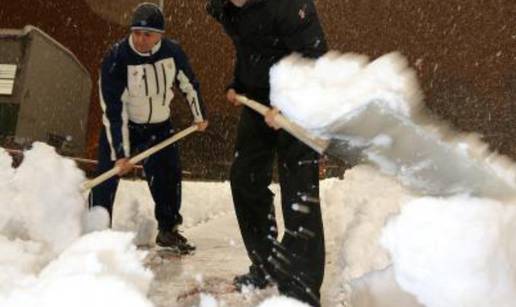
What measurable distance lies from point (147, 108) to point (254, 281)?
5.93 ft

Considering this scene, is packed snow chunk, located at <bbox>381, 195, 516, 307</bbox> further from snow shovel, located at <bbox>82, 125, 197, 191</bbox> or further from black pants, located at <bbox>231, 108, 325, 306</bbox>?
snow shovel, located at <bbox>82, 125, 197, 191</bbox>

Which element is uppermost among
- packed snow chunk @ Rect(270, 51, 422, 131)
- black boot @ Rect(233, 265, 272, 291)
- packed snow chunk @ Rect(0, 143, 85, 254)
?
packed snow chunk @ Rect(270, 51, 422, 131)

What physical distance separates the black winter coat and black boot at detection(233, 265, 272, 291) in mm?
917

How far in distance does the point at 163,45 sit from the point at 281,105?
2.28 meters

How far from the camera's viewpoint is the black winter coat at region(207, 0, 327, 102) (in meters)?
3.08

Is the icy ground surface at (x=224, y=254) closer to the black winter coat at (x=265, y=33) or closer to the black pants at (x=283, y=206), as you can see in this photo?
the black pants at (x=283, y=206)

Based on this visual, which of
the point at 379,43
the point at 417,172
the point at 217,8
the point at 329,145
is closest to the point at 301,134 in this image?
the point at 329,145

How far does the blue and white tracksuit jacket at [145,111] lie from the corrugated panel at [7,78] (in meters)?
2.45

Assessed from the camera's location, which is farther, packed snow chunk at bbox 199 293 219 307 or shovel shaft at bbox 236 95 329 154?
packed snow chunk at bbox 199 293 219 307

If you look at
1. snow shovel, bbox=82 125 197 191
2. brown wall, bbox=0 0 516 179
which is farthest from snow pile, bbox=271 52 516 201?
brown wall, bbox=0 0 516 179

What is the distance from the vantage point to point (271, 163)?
3.47m

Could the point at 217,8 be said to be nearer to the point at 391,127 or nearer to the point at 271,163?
the point at 271,163

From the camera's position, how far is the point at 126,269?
2568 millimetres

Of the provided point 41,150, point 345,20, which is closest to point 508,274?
point 41,150
